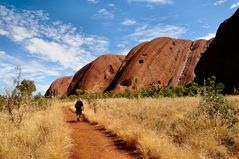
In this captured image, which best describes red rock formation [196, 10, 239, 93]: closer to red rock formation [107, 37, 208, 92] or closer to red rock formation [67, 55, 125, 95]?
red rock formation [107, 37, 208, 92]

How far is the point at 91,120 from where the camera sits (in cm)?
1831

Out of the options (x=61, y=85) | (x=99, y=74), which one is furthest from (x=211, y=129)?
(x=61, y=85)

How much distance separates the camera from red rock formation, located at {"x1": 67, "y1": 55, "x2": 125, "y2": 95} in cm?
7895

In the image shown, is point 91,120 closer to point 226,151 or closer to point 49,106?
point 49,106

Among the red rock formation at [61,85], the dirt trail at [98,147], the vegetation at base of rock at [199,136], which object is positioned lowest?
the dirt trail at [98,147]

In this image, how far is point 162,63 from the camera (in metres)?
66.1

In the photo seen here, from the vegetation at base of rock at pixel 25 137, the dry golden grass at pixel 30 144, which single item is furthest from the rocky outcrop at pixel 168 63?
the dry golden grass at pixel 30 144

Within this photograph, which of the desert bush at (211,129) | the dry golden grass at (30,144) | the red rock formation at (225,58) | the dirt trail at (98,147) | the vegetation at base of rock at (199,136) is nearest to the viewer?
the dry golden grass at (30,144)

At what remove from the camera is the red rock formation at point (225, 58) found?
126 ft

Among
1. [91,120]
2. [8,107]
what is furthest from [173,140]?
[91,120]

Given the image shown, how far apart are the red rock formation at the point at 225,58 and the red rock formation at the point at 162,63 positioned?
41.4 ft

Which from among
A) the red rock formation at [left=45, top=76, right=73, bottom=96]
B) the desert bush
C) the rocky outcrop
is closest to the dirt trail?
the desert bush

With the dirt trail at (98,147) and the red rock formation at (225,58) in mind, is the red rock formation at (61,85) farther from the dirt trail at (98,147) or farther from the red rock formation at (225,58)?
the dirt trail at (98,147)

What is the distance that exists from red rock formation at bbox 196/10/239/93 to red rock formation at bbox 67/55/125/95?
114ft
